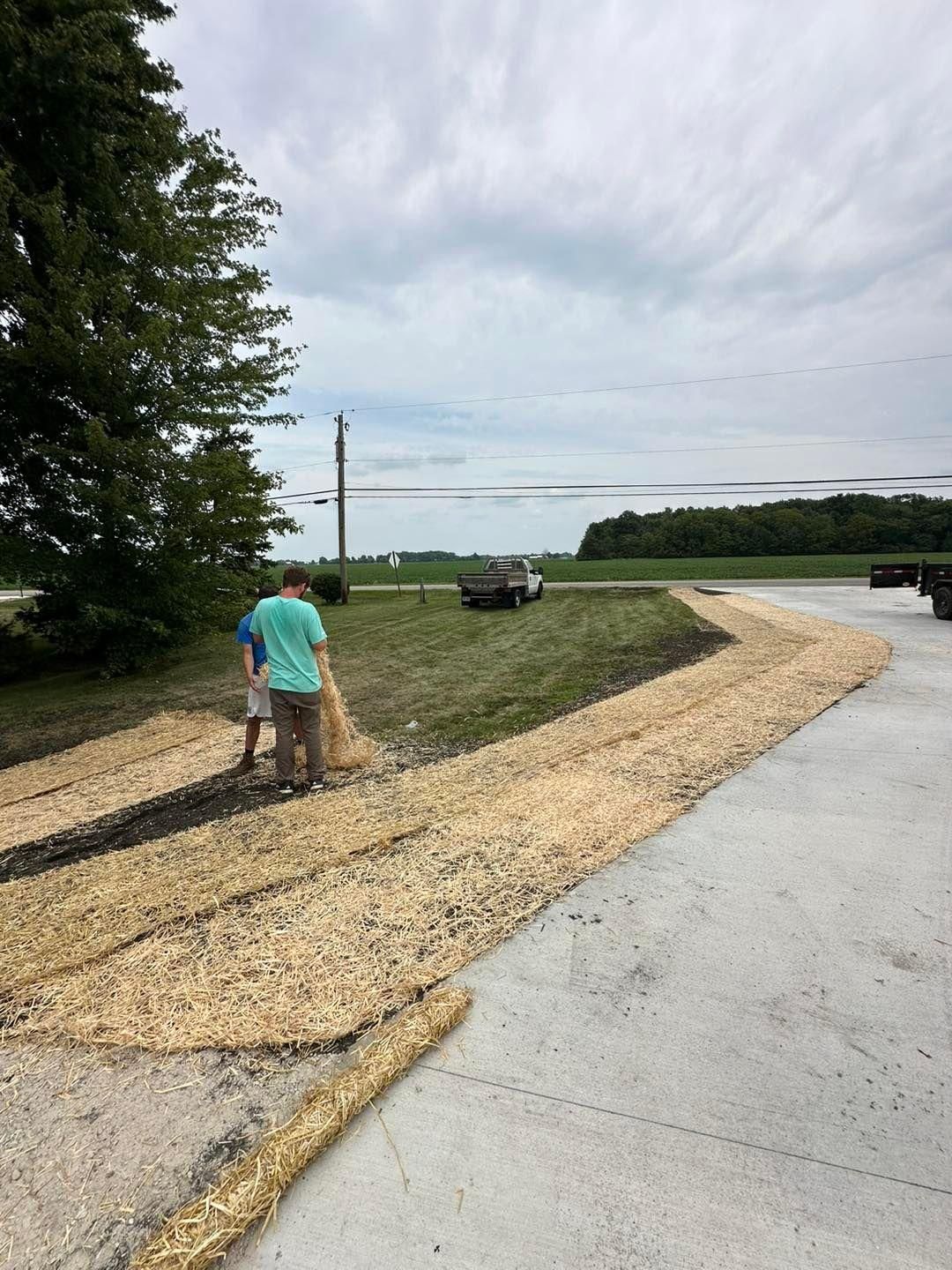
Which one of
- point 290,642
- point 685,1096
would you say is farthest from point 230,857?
point 685,1096

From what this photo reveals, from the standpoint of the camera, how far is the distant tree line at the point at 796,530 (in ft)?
227

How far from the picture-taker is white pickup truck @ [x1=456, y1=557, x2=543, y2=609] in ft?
64.2

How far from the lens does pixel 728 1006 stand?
2262 millimetres

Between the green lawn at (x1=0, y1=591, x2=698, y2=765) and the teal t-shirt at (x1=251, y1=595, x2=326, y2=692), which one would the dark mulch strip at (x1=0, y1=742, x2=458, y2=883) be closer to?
the teal t-shirt at (x1=251, y1=595, x2=326, y2=692)

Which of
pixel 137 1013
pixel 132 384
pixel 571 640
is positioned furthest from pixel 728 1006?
pixel 132 384

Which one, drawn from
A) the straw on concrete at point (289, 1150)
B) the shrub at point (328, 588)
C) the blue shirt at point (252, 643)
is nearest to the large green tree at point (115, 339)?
the blue shirt at point (252, 643)

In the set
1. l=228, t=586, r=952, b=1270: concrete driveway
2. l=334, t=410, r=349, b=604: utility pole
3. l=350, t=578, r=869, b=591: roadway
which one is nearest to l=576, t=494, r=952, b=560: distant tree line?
l=350, t=578, r=869, b=591: roadway

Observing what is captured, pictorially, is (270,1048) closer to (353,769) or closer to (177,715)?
(353,769)

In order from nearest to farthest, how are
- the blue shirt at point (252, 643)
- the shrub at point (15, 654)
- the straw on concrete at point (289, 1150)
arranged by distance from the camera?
the straw on concrete at point (289, 1150)
the blue shirt at point (252, 643)
the shrub at point (15, 654)

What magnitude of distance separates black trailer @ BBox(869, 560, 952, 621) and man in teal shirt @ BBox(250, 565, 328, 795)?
1580cm

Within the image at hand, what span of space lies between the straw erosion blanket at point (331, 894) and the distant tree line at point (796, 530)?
7809 cm

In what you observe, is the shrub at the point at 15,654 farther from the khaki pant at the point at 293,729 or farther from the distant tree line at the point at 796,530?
the distant tree line at the point at 796,530

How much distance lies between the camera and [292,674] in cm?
469

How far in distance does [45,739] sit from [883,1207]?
8399 mm
